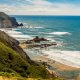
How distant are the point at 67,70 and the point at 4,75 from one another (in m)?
27.5

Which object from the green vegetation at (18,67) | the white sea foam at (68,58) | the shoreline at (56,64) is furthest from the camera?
the white sea foam at (68,58)

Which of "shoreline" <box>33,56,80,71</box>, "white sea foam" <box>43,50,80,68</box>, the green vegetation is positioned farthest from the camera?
"white sea foam" <box>43,50,80,68</box>

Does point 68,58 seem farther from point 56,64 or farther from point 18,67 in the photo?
point 18,67

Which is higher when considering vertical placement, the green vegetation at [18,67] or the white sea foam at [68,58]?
the green vegetation at [18,67]

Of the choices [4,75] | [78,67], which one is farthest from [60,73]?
[4,75]

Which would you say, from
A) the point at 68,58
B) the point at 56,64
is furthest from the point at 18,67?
the point at 68,58

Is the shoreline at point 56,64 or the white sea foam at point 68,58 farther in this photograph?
the white sea foam at point 68,58

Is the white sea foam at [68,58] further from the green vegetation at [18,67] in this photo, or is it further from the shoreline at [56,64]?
the green vegetation at [18,67]

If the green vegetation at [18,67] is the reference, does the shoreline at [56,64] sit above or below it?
below

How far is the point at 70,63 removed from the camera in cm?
5516

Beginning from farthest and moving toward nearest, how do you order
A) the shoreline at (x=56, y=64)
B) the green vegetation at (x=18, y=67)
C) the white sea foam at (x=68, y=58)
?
the white sea foam at (x=68, y=58) < the shoreline at (x=56, y=64) < the green vegetation at (x=18, y=67)

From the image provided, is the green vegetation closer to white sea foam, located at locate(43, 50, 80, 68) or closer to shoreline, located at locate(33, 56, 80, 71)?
shoreline, located at locate(33, 56, 80, 71)

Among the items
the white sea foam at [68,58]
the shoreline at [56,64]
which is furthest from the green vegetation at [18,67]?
the white sea foam at [68,58]

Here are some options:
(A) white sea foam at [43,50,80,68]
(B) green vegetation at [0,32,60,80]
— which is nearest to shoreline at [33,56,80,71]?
(A) white sea foam at [43,50,80,68]
